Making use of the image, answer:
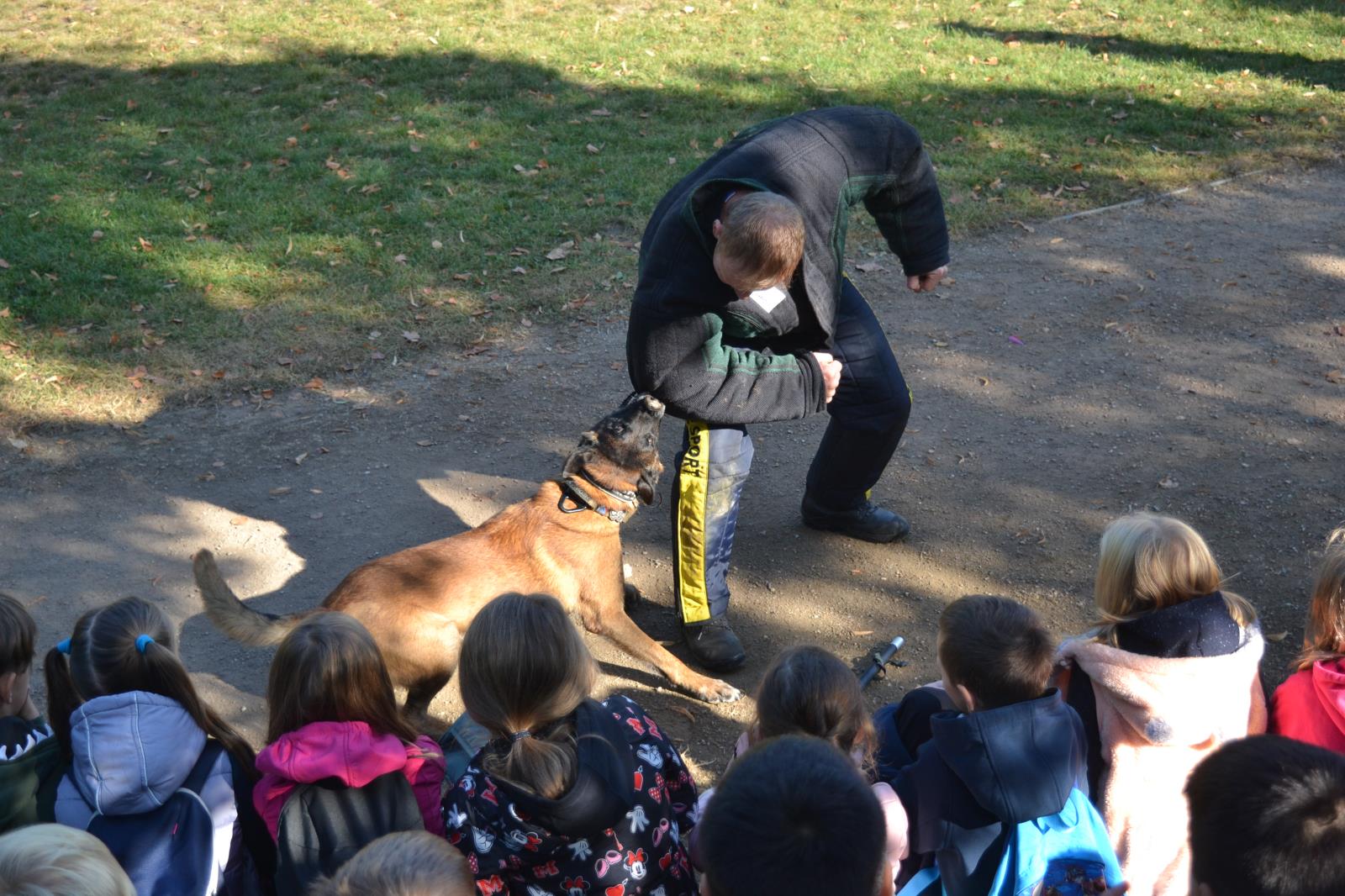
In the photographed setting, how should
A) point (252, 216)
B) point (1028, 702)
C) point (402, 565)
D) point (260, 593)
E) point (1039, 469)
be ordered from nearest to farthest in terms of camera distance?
1. point (1028, 702)
2. point (402, 565)
3. point (260, 593)
4. point (1039, 469)
5. point (252, 216)

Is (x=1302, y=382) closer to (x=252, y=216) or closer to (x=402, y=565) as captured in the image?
(x=402, y=565)

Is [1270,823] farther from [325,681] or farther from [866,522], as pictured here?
[866,522]

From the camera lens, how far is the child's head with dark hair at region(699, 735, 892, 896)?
7.14ft

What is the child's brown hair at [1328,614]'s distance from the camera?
3.28 m

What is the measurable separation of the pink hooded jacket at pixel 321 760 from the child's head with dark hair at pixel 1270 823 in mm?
1912

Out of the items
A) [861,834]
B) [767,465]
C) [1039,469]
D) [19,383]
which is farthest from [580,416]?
[861,834]

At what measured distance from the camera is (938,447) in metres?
6.37

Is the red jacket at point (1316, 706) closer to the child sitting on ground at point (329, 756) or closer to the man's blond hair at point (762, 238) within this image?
the man's blond hair at point (762, 238)

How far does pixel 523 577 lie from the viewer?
14.9 feet

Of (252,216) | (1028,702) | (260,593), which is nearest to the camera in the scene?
(1028,702)

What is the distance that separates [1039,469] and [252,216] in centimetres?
656

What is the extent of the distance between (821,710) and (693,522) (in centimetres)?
204

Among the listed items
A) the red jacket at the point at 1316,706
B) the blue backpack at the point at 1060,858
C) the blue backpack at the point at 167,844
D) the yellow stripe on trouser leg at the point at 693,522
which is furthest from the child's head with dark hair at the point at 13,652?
the red jacket at the point at 1316,706

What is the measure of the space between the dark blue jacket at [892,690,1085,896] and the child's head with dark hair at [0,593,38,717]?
2580 millimetres
